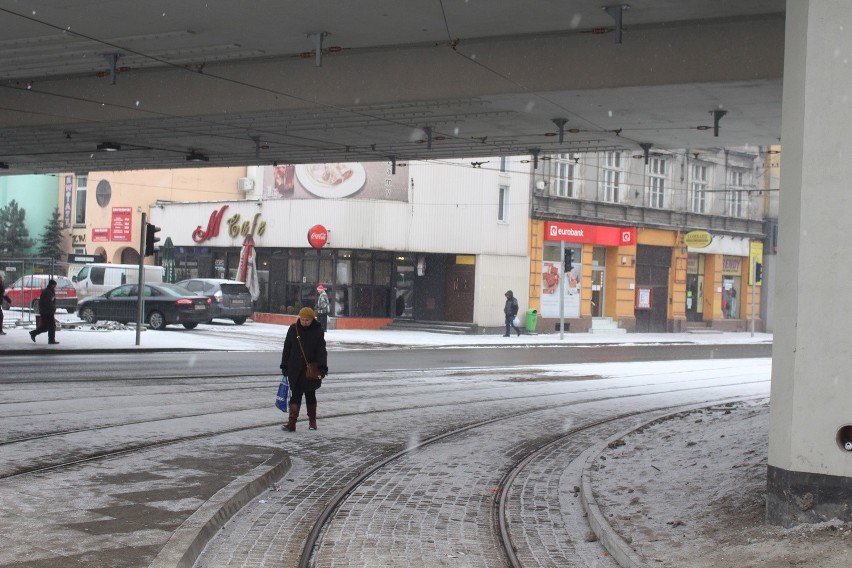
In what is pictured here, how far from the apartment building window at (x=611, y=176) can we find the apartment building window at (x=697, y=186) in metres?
5.57

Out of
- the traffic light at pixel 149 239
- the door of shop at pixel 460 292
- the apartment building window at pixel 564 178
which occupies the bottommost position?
the door of shop at pixel 460 292

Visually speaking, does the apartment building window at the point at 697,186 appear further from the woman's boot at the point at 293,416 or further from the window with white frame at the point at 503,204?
the woman's boot at the point at 293,416

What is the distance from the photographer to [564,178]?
44.5 metres

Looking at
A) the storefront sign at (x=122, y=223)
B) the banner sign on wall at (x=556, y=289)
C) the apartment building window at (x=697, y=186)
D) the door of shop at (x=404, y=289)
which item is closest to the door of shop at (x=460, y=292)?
the door of shop at (x=404, y=289)

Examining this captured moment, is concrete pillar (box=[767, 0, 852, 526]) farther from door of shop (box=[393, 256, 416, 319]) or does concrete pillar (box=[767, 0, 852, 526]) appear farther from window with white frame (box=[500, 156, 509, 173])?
door of shop (box=[393, 256, 416, 319])

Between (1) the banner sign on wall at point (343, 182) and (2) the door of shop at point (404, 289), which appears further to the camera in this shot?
(2) the door of shop at point (404, 289)

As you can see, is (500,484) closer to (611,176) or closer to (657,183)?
(611,176)

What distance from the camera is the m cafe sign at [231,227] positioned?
43.2 m

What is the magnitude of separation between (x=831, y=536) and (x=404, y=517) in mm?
3419

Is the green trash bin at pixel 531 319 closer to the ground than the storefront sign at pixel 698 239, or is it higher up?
closer to the ground

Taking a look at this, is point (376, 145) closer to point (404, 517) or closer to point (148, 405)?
point (148, 405)

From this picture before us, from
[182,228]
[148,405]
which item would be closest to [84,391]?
[148,405]

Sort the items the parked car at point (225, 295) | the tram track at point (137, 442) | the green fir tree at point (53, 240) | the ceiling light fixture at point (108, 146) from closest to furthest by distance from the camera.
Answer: the tram track at point (137, 442) → the ceiling light fixture at point (108, 146) → the parked car at point (225, 295) → the green fir tree at point (53, 240)

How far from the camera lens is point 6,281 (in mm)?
39969
